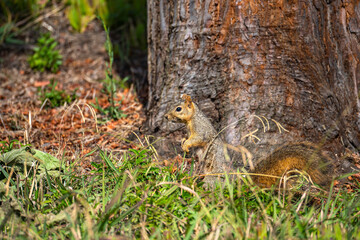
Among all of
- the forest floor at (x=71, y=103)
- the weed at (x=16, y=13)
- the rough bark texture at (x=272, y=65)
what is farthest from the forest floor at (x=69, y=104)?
the rough bark texture at (x=272, y=65)

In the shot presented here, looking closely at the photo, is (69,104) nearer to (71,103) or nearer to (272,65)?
(71,103)

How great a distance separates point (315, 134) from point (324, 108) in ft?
0.79

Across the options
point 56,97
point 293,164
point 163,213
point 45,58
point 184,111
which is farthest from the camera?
point 45,58

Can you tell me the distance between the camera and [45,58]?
18.3 feet

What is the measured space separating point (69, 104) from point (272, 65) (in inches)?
96.3

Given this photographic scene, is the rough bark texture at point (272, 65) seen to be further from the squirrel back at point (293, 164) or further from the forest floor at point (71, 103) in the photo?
the forest floor at point (71, 103)

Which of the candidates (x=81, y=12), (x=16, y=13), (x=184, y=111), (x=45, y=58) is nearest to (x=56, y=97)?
(x=45, y=58)

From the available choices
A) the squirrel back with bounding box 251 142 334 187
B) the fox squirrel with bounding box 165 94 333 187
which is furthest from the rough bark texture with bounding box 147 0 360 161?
the squirrel back with bounding box 251 142 334 187

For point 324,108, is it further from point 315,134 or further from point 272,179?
point 272,179

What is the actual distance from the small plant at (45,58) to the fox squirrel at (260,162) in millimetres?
3001

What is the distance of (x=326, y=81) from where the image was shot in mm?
3305

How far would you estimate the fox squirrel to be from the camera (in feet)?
8.73

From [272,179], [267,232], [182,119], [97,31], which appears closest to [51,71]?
[97,31]

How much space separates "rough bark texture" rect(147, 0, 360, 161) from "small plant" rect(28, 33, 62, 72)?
8.62 ft
